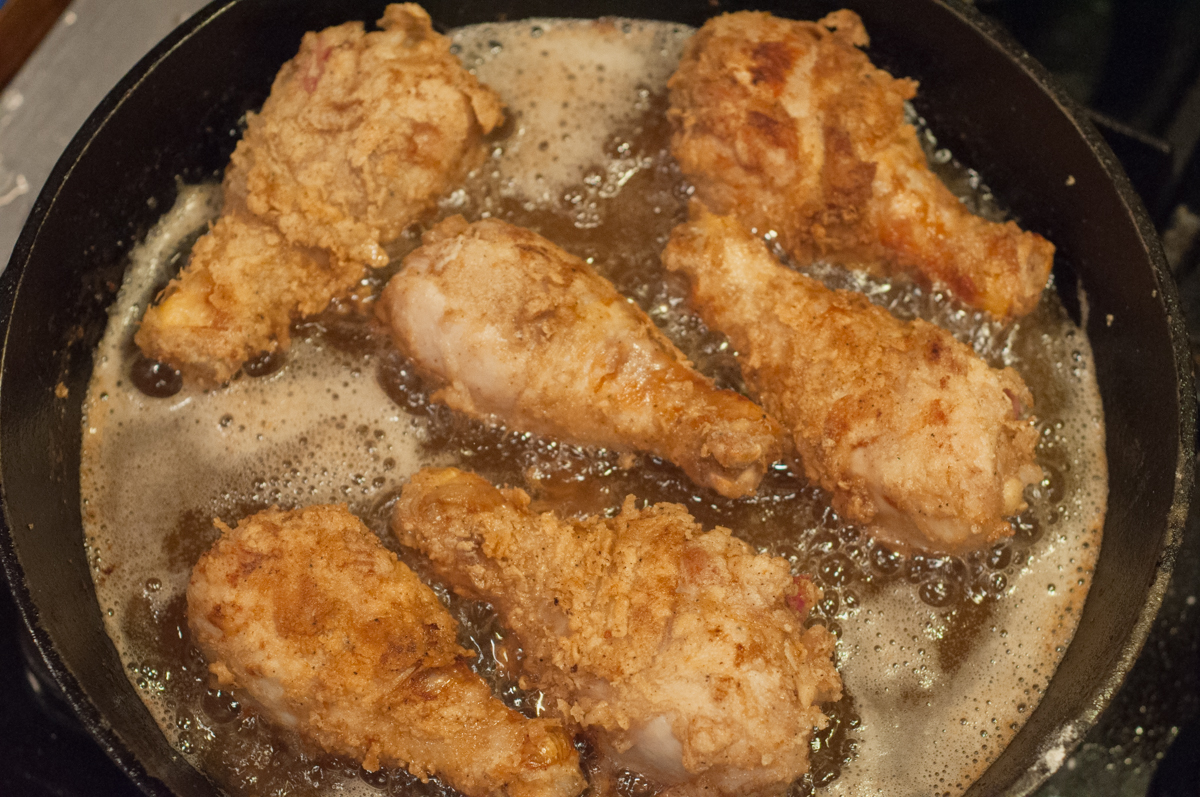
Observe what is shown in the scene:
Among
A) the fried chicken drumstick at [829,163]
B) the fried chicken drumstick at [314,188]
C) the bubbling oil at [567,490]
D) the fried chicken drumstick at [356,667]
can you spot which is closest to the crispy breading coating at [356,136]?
the fried chicken drumstick at [314,188]

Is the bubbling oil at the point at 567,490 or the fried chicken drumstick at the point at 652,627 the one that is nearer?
the fried chicken drumstick at the point at 652,627

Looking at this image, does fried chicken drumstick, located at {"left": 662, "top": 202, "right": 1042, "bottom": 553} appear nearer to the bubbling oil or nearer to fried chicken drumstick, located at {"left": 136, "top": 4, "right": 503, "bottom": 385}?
the bubbling oil

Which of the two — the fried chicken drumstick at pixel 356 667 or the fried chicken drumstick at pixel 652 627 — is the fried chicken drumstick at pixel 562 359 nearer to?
the fried chicken drumstick at pixel 652 627

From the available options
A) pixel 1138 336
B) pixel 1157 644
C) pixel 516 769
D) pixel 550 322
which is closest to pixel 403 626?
pixel 516 769

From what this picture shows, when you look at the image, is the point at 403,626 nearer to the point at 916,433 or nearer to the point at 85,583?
the point at 85,583

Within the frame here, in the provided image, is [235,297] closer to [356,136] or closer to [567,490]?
[356,136]
